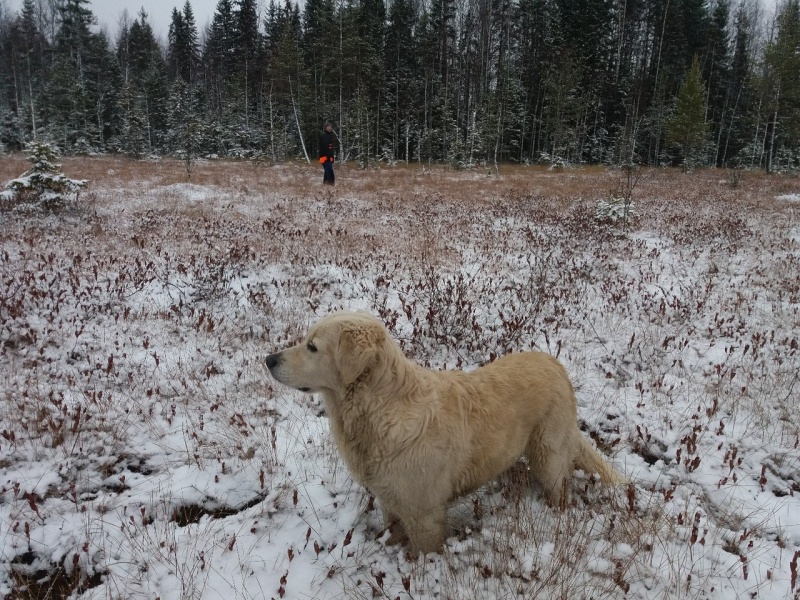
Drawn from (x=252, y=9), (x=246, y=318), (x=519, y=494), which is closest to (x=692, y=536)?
(x=519, y=494)

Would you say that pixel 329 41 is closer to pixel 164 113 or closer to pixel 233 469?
pixel 164 113

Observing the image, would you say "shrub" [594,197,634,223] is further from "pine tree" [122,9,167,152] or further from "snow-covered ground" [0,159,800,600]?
"pine tree" [122,9,167,152]

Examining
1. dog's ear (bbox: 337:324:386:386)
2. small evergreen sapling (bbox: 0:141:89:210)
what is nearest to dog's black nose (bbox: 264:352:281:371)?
dog's ear (bbox: 337:324:386:386)

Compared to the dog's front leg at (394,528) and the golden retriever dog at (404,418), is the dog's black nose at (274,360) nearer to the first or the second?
the golden retriever dog at (404,418)

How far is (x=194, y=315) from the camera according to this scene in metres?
6.82

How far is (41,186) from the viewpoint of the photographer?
39.0ft

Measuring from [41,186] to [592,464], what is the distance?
14497 mm

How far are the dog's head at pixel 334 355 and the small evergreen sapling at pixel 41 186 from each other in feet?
40.9

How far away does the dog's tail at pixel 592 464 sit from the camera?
3.70 metres

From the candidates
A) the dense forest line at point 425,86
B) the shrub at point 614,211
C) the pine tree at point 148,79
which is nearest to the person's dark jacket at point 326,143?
the shrub at point 614,211

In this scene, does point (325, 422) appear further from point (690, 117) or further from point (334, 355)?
point (690, 117)

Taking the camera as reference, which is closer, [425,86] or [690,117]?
[690,117]

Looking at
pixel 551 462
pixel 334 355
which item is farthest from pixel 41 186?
pixel 551 462

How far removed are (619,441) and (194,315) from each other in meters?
5.94
